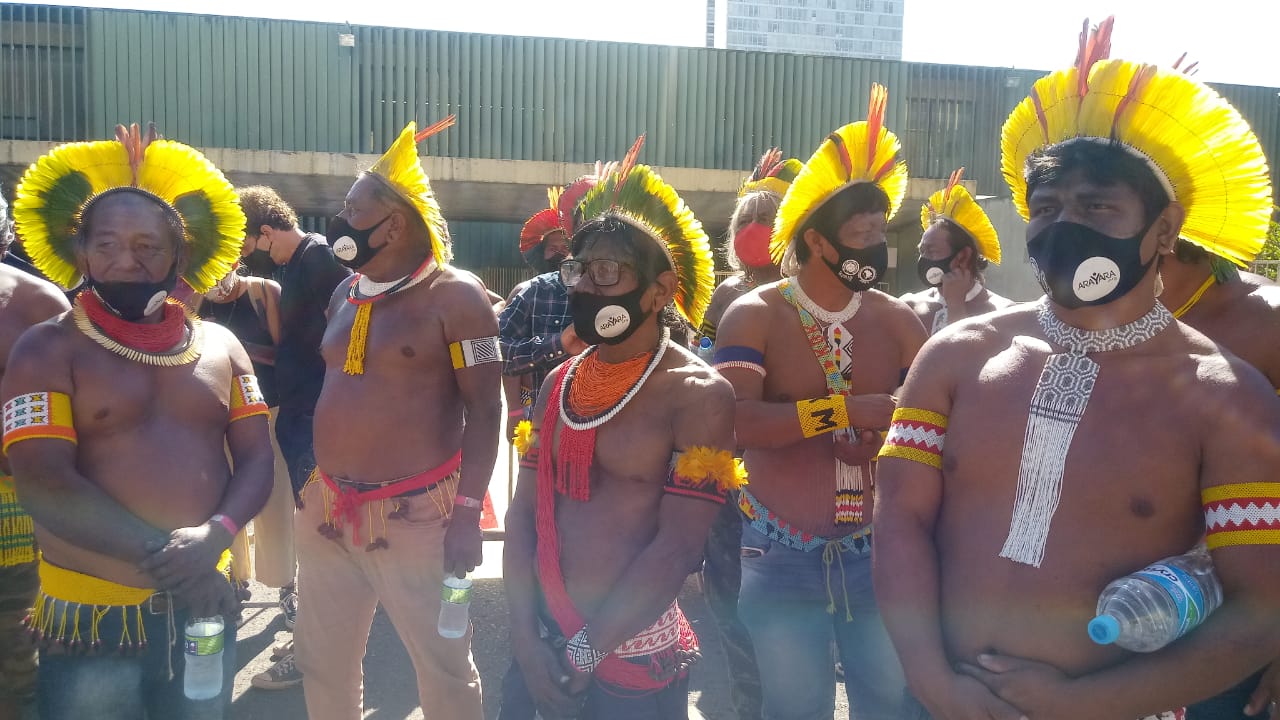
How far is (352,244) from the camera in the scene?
3.64 m

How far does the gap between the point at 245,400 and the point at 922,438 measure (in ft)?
7.19

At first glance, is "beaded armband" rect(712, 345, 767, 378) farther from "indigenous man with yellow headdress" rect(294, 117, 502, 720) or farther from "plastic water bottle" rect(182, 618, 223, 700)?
"plastic water bottle" rect(182, 618, 223, 700)

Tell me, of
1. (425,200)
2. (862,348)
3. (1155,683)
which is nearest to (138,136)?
(425,200)

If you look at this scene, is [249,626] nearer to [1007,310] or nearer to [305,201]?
[1007,310]

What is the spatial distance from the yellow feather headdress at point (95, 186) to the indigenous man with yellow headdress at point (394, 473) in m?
0.58

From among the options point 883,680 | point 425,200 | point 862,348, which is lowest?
point 883,680

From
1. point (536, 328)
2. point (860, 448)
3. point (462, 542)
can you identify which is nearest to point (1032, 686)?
point (860, 448)

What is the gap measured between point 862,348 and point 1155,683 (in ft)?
5.39

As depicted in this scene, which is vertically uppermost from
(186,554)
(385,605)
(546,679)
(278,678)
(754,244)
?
(754,244)

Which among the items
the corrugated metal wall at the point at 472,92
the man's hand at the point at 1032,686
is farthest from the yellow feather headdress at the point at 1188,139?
the corrugated metal wall at the point at 472,92

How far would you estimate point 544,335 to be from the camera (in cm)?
509

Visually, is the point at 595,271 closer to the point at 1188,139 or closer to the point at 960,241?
the point at 1188,139

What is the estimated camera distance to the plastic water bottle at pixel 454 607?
10.8 ft

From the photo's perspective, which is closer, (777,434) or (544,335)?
(777,434)
